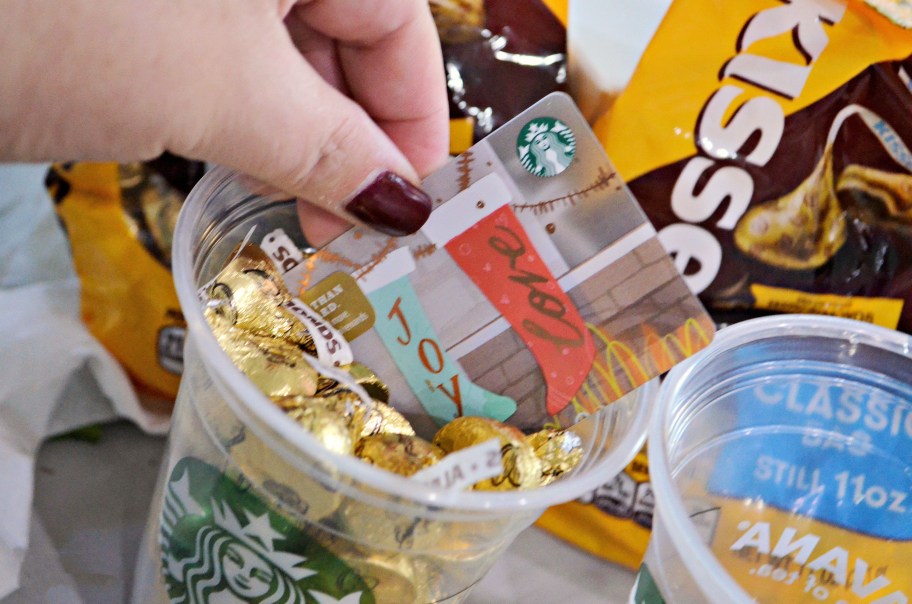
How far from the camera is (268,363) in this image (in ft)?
1.57

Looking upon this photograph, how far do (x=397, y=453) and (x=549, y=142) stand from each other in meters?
0.22

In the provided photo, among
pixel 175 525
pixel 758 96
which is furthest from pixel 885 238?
pixel 175 525

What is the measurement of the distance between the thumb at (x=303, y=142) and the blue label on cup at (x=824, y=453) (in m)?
0.31

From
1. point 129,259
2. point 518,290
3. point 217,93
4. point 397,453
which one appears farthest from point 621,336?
point 129,259

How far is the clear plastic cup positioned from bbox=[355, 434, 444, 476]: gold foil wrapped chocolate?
0.03 meters

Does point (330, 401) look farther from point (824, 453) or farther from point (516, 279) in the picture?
point (824, 453)

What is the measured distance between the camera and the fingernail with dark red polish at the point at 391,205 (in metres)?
0.51

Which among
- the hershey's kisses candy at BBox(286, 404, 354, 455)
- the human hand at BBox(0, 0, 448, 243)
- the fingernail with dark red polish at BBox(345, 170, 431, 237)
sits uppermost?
the human hand at BBox(0, 0, 448, 243)

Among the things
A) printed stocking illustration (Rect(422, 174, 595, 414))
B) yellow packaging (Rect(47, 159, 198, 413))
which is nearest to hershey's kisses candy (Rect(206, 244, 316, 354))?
printed stocking illustration (Rect(422, 174, 595, 414))

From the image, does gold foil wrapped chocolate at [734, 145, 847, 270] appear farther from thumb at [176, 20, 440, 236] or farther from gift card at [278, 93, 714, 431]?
thumb at [176, 20, 440, 236]

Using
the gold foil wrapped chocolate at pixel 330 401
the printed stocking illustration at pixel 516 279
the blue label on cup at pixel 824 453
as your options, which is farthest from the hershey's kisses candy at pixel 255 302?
the blue label on cup at pixel 824 453

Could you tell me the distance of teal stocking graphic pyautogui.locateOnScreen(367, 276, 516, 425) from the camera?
0.55 meters

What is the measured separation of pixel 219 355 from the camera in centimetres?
41

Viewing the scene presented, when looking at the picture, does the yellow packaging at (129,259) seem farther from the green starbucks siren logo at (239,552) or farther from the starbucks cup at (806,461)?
the starbucks cup at (806,461)
